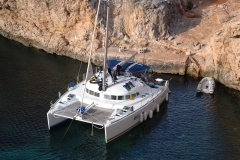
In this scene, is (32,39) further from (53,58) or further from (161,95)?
(161,95)

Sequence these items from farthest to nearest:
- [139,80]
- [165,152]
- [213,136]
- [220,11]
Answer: [220,11] < [139,80] < [213,136] < [165,152]

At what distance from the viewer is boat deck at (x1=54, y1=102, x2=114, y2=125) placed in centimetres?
4466

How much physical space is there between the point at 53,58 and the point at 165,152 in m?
36.4

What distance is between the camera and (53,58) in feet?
236

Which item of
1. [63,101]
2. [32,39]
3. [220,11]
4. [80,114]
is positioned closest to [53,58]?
[32,39]

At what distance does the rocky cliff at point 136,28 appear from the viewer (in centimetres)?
6606

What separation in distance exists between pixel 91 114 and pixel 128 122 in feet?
15.8

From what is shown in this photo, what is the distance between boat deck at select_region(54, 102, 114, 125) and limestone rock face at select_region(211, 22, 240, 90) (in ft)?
77.8

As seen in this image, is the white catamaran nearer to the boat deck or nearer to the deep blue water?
the boat deck

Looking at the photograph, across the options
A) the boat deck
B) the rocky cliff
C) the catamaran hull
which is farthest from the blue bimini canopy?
the rocky cliff

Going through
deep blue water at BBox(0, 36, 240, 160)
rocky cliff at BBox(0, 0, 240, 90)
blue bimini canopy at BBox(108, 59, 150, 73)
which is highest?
rocky cliff at BBox(0, 0, 240, 90)

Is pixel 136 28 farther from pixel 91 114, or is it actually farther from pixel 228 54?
pixel 91 114

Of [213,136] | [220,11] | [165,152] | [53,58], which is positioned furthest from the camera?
[220,11]

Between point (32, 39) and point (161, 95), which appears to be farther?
point (32, 39)
